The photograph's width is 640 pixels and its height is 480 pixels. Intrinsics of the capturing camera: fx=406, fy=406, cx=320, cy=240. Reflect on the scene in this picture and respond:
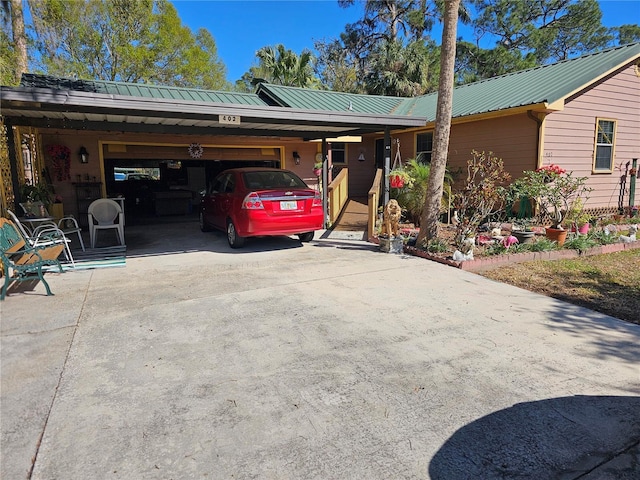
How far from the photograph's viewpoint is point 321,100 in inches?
542

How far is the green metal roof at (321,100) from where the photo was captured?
1269 cm

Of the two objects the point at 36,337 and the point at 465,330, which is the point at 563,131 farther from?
the point at 36,337

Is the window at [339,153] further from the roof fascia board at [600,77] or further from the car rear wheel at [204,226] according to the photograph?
the roof fascia board at [600,77]

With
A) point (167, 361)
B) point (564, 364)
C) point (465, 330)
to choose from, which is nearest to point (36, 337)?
point (167, 361)

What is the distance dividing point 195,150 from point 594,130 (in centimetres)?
1136

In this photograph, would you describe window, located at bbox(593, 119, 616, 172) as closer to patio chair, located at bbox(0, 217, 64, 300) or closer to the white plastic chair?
the white plastic chair

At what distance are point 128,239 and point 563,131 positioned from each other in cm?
1106

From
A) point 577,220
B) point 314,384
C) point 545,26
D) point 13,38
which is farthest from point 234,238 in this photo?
point 545,26

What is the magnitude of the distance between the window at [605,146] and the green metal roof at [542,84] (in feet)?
4.90

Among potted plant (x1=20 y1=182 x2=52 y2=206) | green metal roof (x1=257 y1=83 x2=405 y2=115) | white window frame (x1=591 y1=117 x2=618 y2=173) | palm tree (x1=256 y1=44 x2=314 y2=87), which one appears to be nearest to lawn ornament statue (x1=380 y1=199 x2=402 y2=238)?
green metal roof (x1=257 y1=83 x2=405 y2=115)

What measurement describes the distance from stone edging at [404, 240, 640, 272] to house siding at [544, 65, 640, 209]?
10.3 ft

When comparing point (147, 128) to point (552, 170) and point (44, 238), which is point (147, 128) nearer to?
point (44, 238)

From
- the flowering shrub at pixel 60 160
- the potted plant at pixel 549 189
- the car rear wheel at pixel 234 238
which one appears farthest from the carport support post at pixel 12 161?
the potted plant at pixel 549 189

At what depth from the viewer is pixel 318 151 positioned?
13.8 m
